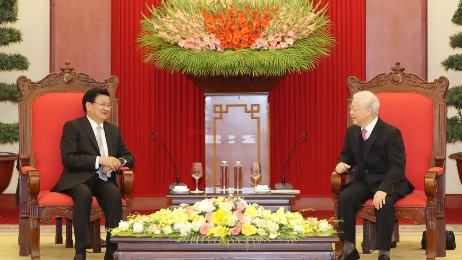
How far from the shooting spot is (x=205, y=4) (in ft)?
21.4

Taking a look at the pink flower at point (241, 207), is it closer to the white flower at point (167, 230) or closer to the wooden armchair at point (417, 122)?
the white flower at point (167, 230)

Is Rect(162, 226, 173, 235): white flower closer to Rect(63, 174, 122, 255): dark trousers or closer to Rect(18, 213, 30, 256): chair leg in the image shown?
Rect(63, 174, 122, 255): dark trousers

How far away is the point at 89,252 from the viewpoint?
20.5ft

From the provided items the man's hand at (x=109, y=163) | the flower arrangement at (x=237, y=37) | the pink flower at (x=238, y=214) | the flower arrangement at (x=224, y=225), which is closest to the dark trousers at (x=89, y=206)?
the man's hand at (x=109, y=163)

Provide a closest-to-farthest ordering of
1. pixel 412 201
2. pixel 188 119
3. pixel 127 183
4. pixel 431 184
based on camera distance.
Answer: pixel 431 184 < pixel 412 201 < pixel 127 183 < pixel 188 119

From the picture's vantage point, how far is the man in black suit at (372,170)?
18.7 ft

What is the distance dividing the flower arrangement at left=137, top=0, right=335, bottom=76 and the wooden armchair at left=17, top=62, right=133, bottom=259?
0.55m

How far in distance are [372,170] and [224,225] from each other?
6.27 feet

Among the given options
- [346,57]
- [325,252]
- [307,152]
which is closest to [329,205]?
[307,152]

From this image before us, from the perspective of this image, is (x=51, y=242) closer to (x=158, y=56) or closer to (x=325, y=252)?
(x=158, y=56)

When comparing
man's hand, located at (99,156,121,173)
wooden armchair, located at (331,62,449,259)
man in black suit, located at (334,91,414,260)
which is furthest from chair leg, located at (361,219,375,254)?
man's hand, located at (99,156,121,173)

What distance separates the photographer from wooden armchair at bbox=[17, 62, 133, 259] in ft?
19.5

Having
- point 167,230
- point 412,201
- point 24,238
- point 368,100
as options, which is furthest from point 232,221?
point 24,238

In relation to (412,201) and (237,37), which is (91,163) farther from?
(412,201)
